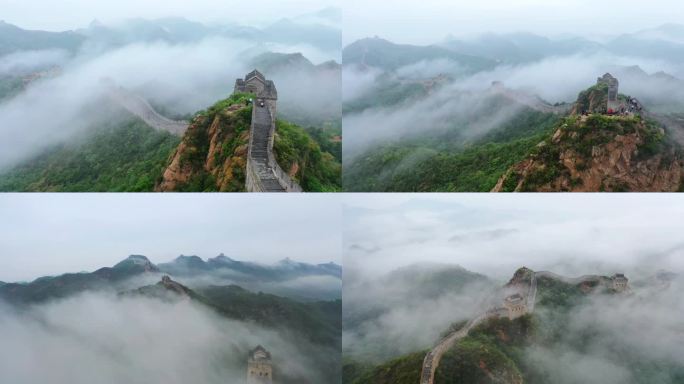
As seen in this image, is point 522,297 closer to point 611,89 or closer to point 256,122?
point 611,89

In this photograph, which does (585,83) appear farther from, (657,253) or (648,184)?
(657,253)

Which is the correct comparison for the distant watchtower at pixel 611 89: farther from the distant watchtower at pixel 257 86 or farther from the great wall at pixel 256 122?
the distant watchtower at pixel 257 86

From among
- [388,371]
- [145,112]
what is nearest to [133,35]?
[145,112]

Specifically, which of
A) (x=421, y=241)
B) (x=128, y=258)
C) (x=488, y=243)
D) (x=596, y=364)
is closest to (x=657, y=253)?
(x=596, y=364)

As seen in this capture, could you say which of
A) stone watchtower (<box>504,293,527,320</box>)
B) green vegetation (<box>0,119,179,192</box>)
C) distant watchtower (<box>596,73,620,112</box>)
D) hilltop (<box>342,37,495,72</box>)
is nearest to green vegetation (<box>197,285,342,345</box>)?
green vegetation (<box>0,119,179,192</box>)

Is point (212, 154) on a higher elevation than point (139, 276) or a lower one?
higher

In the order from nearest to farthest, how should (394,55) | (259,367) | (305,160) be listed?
(259,367), (305,160), (394,55)

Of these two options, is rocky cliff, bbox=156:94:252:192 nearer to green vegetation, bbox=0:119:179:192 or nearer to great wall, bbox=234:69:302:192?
great wall, bbox=234:69:302:192
